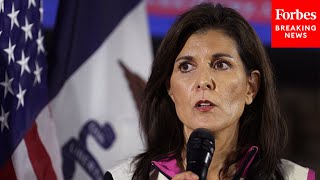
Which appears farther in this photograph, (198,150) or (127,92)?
(127,92)

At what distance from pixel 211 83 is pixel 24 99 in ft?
2.04

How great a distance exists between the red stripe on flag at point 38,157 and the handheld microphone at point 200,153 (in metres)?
0.73

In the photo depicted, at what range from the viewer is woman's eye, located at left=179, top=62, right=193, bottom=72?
54.3 inches

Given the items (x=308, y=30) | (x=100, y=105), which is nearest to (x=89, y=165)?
(x=100, y=105)

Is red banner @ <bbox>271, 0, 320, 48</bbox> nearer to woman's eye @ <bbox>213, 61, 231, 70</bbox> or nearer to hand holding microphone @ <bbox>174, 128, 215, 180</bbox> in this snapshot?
woman's eye @ <bbox>213, 61, 231, 70</bbox>

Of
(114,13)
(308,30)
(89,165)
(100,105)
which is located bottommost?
(89,165)

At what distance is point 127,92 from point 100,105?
10cm

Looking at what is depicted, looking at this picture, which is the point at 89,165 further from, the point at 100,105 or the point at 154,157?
the point at 154,157

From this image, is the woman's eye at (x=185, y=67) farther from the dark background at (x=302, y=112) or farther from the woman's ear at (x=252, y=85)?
the dark background at (x=302, y=112)

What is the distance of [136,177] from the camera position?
4.73ft

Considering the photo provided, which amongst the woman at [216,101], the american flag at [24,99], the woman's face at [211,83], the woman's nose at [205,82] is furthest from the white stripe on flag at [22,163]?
the woman's nose at [205,82]

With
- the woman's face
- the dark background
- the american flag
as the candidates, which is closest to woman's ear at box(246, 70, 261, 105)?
the woman's face

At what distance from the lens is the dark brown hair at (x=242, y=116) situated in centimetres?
142

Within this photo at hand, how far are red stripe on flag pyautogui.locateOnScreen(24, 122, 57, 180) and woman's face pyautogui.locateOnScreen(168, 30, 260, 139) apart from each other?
509mm
